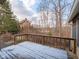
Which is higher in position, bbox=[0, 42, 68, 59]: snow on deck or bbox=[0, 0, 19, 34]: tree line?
bbox=[0, 0, 19, 34]: tree line

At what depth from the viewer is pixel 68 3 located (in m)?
15.7

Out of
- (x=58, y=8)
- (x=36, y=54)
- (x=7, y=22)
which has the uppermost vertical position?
(x=58, y=8)

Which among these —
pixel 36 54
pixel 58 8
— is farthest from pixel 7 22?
pixel 36 54

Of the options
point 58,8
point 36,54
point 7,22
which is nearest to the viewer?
point 36,54

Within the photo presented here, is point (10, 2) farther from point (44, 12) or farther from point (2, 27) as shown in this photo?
point (44, 12)

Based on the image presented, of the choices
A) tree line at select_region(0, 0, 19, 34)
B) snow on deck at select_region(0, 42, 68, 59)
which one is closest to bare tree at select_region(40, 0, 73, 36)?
tree line at select_region(0, 0, 19, 34)

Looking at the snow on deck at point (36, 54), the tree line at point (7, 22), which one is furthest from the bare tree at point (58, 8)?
the snow on deck at point (36, 54)

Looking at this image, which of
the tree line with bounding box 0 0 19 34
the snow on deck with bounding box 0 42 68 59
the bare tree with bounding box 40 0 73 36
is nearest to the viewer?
the snow on deck with bounding box 0 42 68 59

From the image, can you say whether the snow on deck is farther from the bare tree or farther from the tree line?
the tree line

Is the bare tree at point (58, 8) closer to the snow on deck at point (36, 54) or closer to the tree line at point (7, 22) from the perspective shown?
the tree line at point (7, 22)

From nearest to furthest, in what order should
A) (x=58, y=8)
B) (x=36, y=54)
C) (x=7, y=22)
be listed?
1. (x=36, y=54)
2. (x=58, y=8)
3. (x=7, y=22)

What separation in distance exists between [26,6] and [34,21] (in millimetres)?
3002

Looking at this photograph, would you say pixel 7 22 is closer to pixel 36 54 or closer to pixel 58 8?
pixel 58 8

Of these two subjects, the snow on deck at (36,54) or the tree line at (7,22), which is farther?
the tree line at (7,22)
